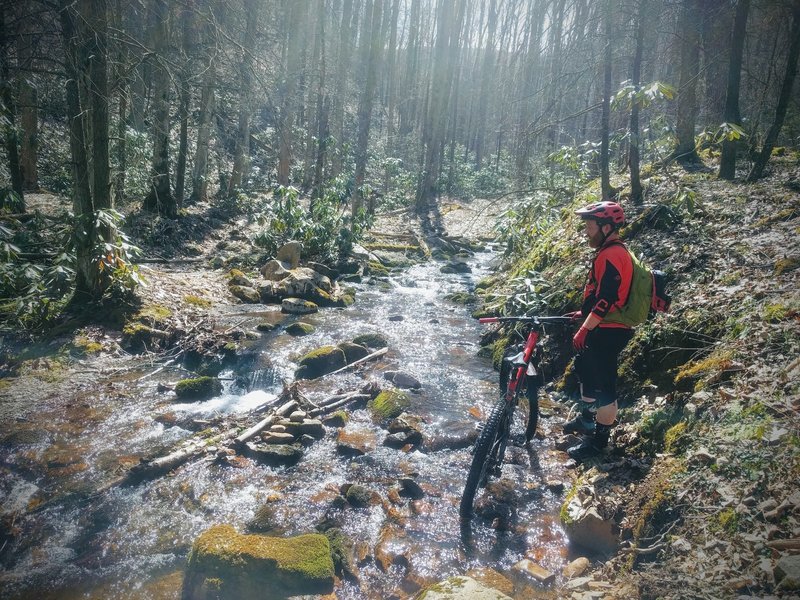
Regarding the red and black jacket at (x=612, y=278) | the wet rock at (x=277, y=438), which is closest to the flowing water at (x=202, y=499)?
the wet rock at (x=277, y=438)

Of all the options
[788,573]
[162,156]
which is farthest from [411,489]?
[162,156]

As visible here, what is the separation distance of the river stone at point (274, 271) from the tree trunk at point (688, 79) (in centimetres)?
941

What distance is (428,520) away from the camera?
13.7 feet

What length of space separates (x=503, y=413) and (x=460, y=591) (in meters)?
1.65

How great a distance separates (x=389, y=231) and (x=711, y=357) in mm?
17008

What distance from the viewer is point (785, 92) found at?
7.13 metres

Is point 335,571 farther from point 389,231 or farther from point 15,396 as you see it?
point 389,231

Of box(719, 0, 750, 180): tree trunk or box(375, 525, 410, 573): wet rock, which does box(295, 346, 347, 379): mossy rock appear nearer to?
box(375, 525, 410, 573): wet rock

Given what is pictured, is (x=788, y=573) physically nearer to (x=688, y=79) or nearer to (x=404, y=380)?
(x=404, y=380)

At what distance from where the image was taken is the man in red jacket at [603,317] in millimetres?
3987

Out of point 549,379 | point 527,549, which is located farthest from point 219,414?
point 549,379

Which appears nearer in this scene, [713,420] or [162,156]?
[713,420]

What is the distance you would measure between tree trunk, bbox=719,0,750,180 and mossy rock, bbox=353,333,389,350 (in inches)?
273

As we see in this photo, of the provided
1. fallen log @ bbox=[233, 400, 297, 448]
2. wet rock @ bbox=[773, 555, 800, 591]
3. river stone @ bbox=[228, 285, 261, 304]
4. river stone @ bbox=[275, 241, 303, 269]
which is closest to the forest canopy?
river stone @ bbox=[275, 241, 303, 269]
